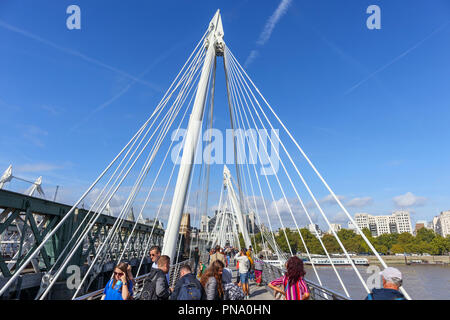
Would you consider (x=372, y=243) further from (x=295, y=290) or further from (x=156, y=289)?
(x=156, y=289)

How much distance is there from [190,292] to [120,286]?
1.02 m

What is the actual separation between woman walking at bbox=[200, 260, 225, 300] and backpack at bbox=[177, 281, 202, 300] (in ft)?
0.48

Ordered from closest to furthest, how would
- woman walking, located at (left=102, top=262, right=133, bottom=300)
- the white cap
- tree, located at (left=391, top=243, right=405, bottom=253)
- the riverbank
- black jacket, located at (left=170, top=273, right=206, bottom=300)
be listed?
the white cap, black jacket, located at (left=170, top=273, right=206, bottom=300), woman walking, located at (left=102, top=262, right=133, bottom=300), the riverbank, tree, located at (left=391, top=243, right=405, bottom=253)

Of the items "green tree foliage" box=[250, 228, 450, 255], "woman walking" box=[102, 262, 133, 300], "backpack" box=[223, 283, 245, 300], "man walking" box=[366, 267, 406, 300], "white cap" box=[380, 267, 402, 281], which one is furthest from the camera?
"green tree foliage" box=[250, 228, 450, 255]

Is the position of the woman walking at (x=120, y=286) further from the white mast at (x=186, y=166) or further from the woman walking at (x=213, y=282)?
the white mast at (x=186, y=166)

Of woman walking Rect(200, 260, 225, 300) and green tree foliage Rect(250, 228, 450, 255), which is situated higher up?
green tree foliage Rect(250, 228, 450, 255)

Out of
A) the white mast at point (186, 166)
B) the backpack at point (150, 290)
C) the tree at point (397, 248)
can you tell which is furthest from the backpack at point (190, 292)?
the tree at point (397, 248)

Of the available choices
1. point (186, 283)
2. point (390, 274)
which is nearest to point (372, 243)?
point (390, 274)

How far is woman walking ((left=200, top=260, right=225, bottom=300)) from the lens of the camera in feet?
9.16

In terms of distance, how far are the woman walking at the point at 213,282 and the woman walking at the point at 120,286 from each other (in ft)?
3.05

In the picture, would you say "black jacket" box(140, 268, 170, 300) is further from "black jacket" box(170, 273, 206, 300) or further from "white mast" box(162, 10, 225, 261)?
"white mast" box(162, 10, 225, 261)

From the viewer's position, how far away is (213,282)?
9.36 feet

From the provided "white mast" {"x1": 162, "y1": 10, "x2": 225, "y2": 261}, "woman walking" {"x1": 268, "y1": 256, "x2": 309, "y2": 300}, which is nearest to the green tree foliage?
"white mast" {"x1": 162, "y1": 10, "x2": 225, "y2": 261}
